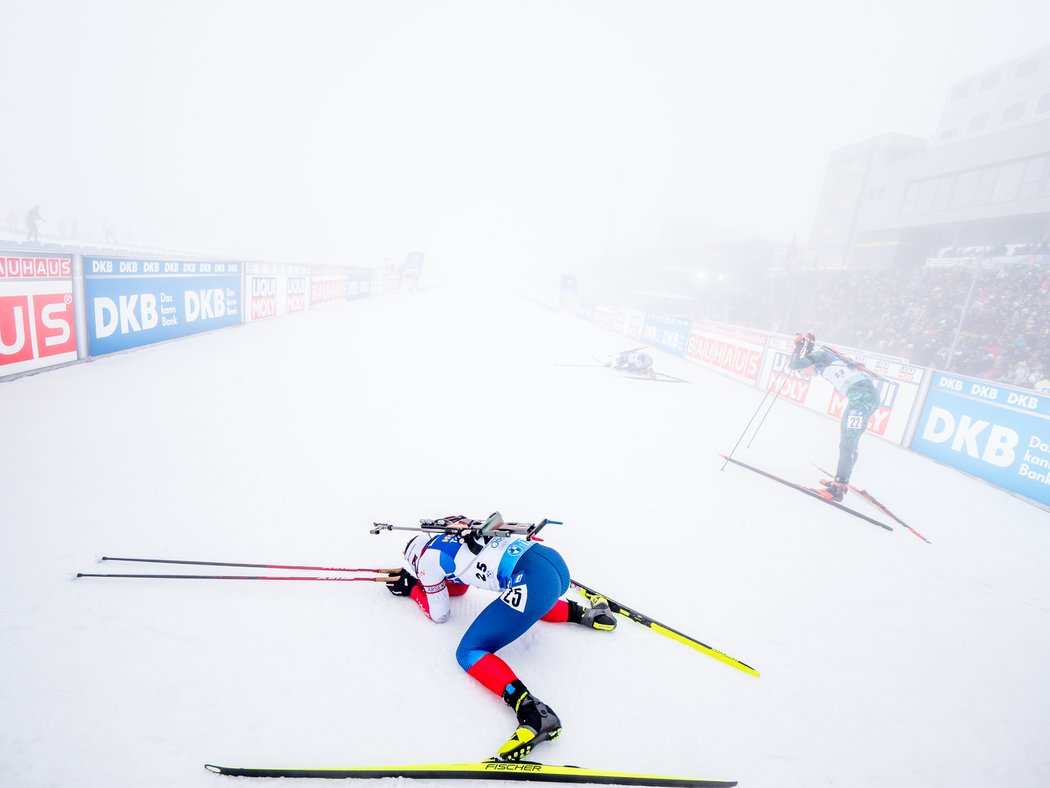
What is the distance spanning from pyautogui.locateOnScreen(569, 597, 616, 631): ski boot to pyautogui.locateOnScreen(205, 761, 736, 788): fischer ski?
3.08 ft

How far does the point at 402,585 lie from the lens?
3.12 meters

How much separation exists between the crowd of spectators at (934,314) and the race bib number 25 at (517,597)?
18459 mm

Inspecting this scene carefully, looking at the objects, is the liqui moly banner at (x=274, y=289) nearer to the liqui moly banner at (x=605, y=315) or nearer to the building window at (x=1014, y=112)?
the liqui moly banner at (x=605, y=315)

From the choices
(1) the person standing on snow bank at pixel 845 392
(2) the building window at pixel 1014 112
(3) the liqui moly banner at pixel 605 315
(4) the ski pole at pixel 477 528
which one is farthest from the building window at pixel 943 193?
(4) the ski pole at pixel 477 528

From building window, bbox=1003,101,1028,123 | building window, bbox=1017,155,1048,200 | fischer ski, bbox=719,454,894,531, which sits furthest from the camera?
building window, bbox=1003,101,1028,123

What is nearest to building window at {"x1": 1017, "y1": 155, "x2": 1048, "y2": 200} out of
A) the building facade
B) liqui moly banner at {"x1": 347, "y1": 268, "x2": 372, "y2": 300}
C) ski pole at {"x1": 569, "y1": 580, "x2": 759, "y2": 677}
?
the building facade

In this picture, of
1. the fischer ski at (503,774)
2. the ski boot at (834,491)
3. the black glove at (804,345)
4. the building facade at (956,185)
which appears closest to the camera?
the fischer ski at (503,774)

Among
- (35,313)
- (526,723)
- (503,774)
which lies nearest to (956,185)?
(526,723)

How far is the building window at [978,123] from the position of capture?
123 ft

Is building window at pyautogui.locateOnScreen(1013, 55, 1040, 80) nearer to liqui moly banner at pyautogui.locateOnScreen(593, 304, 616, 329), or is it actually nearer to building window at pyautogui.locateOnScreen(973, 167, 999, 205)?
building window at pyautogui.locateOnScreen(973, 167, 999, 205)

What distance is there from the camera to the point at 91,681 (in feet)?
7.59

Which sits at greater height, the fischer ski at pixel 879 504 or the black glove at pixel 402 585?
the fischer ski at pixel 879 504

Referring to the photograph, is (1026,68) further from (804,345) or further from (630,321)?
(804,345)

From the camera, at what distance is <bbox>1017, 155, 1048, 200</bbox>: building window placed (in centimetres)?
2489
